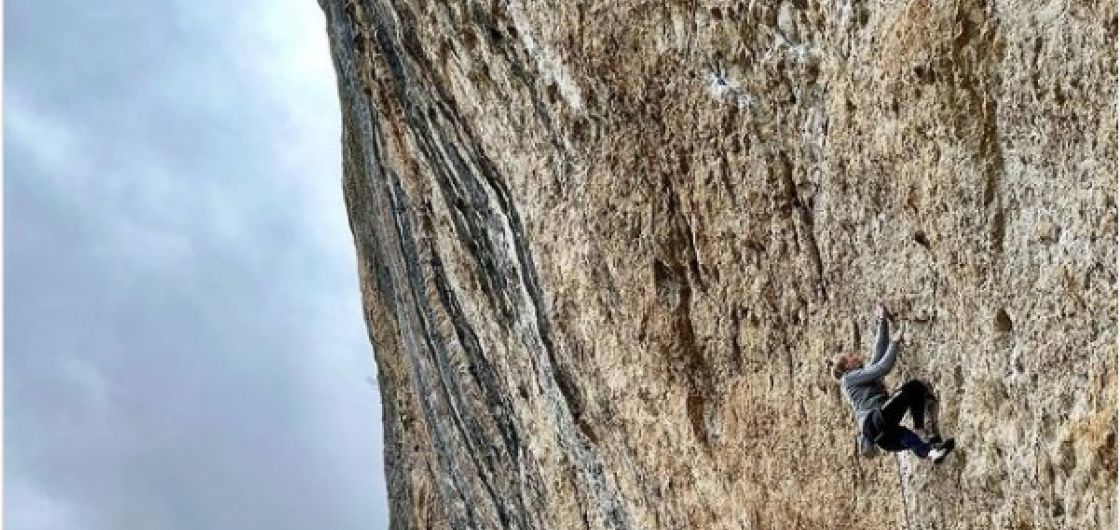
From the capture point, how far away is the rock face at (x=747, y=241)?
7.23 m

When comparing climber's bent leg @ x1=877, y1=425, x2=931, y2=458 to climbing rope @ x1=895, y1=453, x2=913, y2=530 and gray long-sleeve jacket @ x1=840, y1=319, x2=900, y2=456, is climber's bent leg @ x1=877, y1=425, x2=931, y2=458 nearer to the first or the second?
gray long-sleeve jacket @ x1=840, y1=319, x2=900, y2=456

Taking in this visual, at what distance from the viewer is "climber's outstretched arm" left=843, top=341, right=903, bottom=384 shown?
8.51m

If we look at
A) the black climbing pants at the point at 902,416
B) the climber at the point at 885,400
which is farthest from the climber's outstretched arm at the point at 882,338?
the black climbing pants at the point at 902,416

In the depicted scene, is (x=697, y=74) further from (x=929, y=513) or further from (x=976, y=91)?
(x=929, y=513)

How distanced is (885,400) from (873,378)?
0.17m

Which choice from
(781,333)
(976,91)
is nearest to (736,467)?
(781,333)

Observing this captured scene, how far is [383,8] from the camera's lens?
13617 millimetres

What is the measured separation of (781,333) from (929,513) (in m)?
1.65

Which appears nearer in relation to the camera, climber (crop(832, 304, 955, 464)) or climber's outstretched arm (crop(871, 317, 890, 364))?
climber (crop(832, 304, 955, 464))

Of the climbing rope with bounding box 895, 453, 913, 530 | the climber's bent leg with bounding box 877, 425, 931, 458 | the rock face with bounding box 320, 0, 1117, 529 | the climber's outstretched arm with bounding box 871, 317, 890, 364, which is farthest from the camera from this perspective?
the climbing rope with bounding box 895, 453, 913, 530

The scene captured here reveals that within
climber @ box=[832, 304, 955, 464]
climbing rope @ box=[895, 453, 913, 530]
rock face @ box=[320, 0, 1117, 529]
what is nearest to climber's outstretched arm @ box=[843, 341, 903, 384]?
climber @ box=[832, 304, 955, 464]

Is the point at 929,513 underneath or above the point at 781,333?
underneath

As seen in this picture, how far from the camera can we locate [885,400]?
28.2 ft

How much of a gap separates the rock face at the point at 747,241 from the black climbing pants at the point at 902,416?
0.41 ft
